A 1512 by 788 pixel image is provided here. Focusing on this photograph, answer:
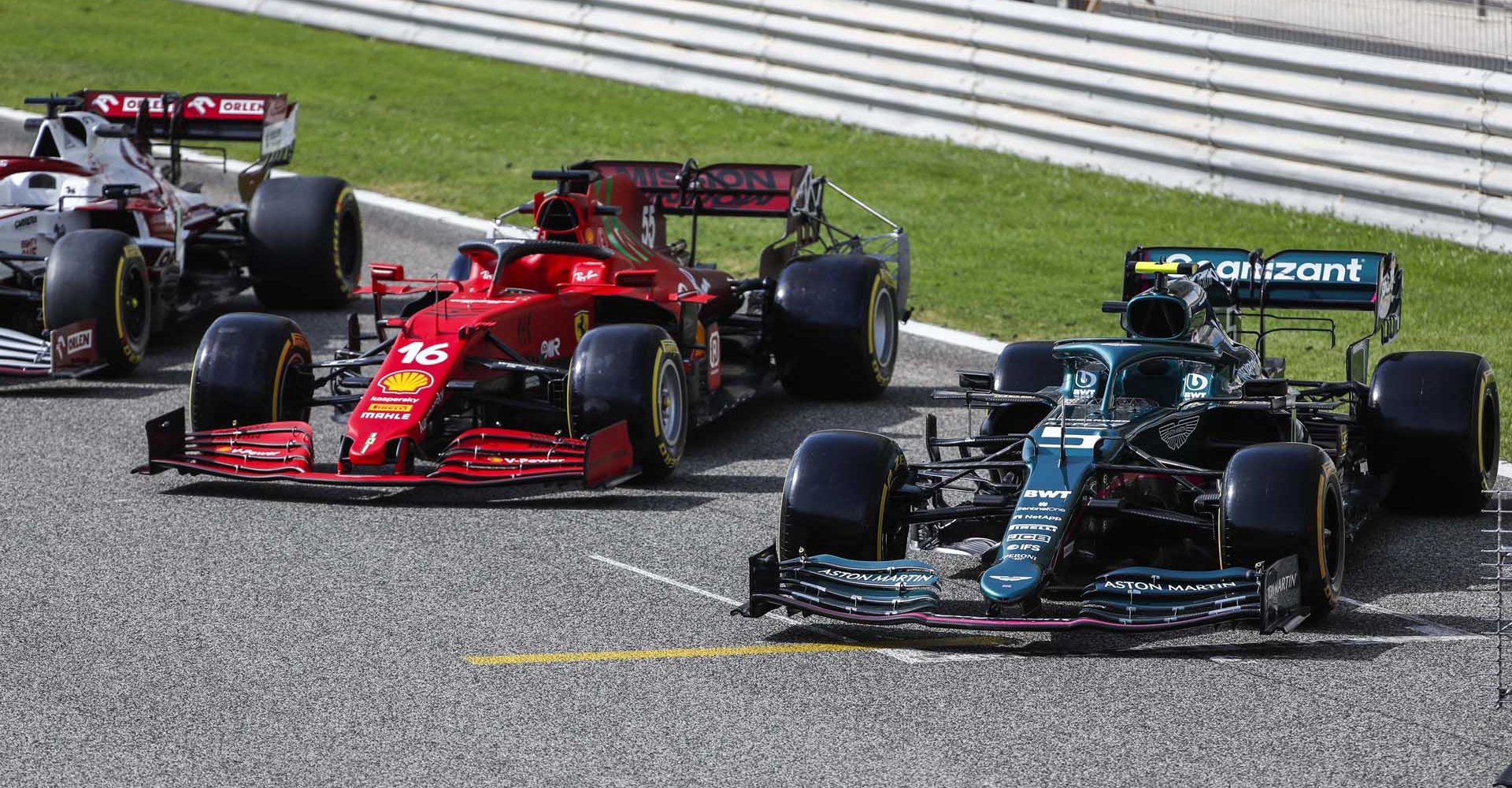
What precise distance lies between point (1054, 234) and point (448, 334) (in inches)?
332

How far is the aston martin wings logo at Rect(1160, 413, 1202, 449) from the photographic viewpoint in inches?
368

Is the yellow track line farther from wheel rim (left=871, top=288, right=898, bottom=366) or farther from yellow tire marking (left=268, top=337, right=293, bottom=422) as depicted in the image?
wheel rim (left=871, top=288, right=898, bottom=366)

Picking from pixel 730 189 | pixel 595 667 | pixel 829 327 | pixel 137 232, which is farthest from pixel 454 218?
pixel 595 667

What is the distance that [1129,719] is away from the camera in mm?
7414

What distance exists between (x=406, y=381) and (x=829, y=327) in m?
3.18

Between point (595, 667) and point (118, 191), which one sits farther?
point (118, 191)

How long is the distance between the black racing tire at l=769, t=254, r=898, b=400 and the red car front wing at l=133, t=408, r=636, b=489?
2.51m

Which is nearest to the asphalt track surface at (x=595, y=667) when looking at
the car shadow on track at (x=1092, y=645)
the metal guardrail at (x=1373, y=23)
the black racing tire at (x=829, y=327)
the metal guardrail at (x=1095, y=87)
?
the car shadow on track at (x=1092, y=645)

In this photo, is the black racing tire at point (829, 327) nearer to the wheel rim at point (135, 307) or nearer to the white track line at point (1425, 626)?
the wheel rim at point (135, 307)

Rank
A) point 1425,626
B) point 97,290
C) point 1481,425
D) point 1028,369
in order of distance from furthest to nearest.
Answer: point 97,290
point 1028,369
point 1481,425
point 1425,626

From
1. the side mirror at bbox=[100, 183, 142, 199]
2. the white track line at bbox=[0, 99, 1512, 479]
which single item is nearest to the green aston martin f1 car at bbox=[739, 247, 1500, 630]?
the white track line at bbox=[0, 99, 1512, 479]

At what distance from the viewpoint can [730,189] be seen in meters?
14.3

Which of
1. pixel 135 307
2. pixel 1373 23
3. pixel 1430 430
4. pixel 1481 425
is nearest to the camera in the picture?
pixel 1430 430

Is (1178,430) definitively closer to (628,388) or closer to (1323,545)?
(1323,545)
